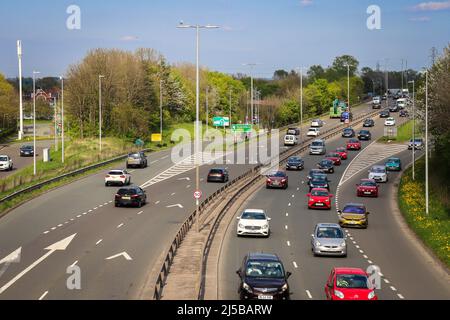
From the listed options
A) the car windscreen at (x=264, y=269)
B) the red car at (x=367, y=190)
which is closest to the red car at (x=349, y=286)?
the car windscreen at (x=264, y=269)

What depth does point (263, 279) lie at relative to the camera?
24000mm

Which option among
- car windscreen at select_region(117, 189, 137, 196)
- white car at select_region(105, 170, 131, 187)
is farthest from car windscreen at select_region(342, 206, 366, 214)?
white car at select_region(105, 170, 131, 187)

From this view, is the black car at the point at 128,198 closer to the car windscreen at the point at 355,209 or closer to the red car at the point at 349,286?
the car windscreen at the point at 355,209

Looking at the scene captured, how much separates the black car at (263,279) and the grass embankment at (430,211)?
942cm

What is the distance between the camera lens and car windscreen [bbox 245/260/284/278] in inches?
961

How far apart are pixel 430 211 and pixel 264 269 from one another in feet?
80.2

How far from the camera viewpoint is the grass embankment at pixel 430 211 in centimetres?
3559

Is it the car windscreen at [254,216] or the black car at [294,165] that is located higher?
the black car at [294,165]

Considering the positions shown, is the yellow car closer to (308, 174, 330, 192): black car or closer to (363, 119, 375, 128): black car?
(308, 174, 330, 192): black car

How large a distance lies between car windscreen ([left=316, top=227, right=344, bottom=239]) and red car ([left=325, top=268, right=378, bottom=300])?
29.8ft

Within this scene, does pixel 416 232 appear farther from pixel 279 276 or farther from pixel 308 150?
pixel 308 150

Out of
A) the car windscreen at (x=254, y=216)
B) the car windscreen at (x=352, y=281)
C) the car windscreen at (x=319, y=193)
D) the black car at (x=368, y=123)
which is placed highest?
the black car at (x=368, y=123)
